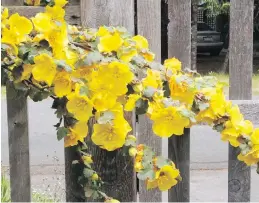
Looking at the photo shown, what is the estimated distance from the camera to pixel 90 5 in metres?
1.87

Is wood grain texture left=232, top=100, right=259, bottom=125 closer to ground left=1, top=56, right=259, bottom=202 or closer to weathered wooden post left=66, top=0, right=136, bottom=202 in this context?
weathered wooden post left=66, top=0, right=136, bottom=202

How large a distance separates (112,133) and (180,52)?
0.68 metres

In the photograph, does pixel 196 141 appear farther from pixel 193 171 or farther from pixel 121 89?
pixel 121 89

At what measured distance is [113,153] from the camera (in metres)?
1.90

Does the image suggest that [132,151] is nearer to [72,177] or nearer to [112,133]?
[112,133]

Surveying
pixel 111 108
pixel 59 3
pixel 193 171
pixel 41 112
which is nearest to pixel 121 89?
pixel 111 108

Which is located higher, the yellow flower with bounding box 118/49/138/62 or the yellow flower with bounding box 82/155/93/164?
the yellow flower with bounding box 118/49/138/62

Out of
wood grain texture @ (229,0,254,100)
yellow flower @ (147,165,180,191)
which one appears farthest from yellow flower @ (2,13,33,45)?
wood grain texture @ (229,0,254,100)

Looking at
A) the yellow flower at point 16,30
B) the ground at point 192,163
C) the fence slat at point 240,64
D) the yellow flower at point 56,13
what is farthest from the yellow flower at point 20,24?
the ground at point 192,163

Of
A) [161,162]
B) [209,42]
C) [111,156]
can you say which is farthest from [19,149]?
[209,42]

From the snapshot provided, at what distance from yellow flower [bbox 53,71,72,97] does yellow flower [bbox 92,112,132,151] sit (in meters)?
0.12

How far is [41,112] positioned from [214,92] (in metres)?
7.40

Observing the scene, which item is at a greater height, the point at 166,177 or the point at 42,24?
the point at 42,24

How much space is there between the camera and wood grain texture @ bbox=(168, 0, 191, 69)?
2.07 meters
